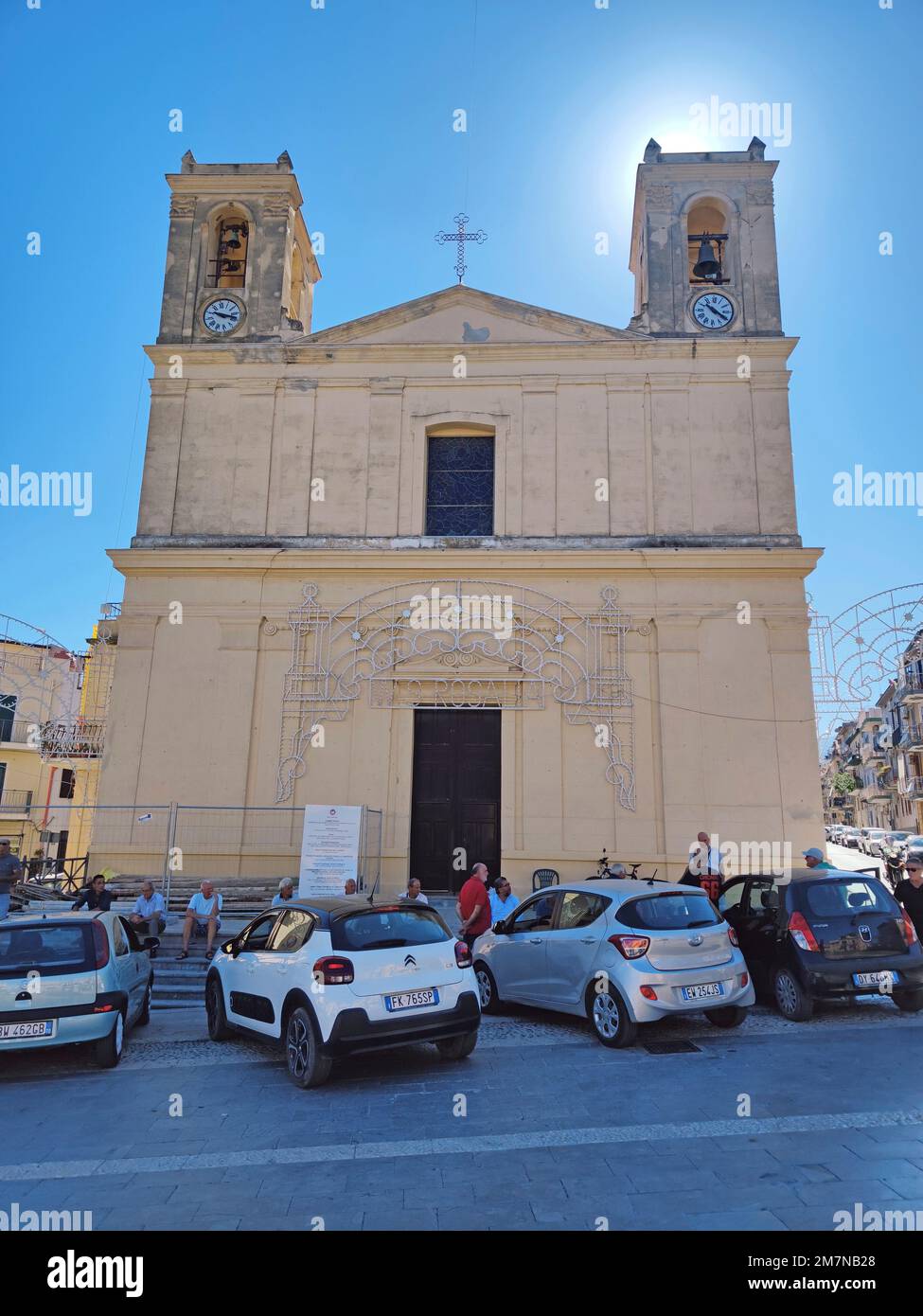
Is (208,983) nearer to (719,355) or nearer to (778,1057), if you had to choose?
(778,1057)

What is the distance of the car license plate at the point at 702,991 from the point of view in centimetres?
777

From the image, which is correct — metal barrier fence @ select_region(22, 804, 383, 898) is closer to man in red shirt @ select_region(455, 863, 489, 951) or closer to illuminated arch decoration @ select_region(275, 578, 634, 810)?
illuminated arch decoration @ select_region(275, 578, 634, 810)

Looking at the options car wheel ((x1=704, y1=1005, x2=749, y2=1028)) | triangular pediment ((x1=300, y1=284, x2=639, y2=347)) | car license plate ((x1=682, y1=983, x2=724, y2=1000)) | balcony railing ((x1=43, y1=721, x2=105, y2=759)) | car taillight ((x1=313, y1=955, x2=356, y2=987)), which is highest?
triangular pediment ((x1=300, y1=284, x2=639, y2=347))

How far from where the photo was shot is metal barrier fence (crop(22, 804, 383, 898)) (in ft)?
51.9

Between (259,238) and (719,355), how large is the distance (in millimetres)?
10221

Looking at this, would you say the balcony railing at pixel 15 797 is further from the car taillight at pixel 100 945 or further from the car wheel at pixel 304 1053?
the car wheel at pixel 304 1053

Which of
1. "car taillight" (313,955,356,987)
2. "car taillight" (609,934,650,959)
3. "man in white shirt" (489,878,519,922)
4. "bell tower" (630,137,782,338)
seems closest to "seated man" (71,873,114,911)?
"man in white shirt" (489,878,519,922)

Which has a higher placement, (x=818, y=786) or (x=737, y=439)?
(x=737, y=439)

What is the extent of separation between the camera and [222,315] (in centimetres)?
1903

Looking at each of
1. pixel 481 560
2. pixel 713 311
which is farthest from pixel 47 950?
pixel 713 311

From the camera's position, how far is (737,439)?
58.2 ft

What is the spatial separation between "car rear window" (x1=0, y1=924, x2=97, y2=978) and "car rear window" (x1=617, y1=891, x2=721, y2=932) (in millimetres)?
4798

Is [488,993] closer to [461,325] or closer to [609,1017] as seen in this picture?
[609,1017]
